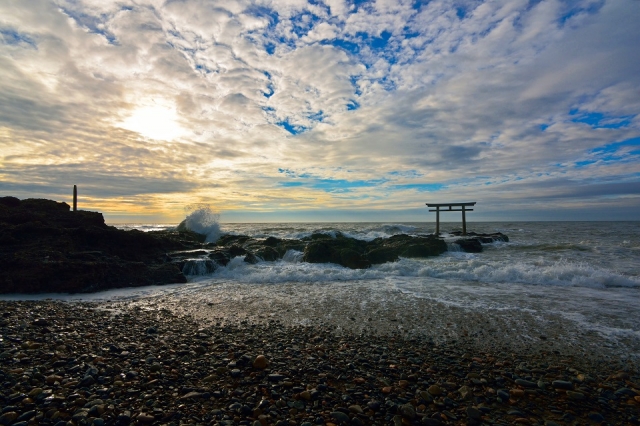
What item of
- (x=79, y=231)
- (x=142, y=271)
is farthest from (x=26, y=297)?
(x=79, y=231)

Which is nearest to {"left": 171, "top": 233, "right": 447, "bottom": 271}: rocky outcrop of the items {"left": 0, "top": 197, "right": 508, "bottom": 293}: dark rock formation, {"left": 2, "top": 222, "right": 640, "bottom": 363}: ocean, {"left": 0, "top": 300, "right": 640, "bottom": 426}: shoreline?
{"left": 0, "top": 197, "right": 508, "bottom": 293}: dark rock formation

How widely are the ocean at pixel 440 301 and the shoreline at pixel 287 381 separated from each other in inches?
38.0

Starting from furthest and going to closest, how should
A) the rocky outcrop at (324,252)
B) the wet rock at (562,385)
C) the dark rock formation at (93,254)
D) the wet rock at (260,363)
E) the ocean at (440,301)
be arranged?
the rocky outcrop at (324,252) < the dark rock formation at (93,254) < the ocean at (440,301) < the wet rock at (260,363) < the wet rock at (562,385)

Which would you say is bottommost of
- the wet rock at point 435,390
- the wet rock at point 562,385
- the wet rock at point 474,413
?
the wet rock at point 562,385

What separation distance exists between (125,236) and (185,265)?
3.59 meters

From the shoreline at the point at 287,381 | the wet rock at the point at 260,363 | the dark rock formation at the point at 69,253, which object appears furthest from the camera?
the dark rock formation at the point at 69,253

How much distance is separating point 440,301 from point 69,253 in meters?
13.6

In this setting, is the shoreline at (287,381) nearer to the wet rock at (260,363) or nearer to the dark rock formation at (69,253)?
the wet rock at (260,363)

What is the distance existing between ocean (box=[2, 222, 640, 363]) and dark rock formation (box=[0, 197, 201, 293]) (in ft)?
2.47

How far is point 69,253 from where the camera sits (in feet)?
39.7

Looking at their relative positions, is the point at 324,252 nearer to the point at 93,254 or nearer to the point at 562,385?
the point at 93,254

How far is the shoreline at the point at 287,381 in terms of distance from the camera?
3.67 meters

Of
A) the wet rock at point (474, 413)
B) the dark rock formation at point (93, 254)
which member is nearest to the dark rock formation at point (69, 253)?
the dark rock formation at point (93, 254)

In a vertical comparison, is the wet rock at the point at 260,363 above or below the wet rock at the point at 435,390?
above
